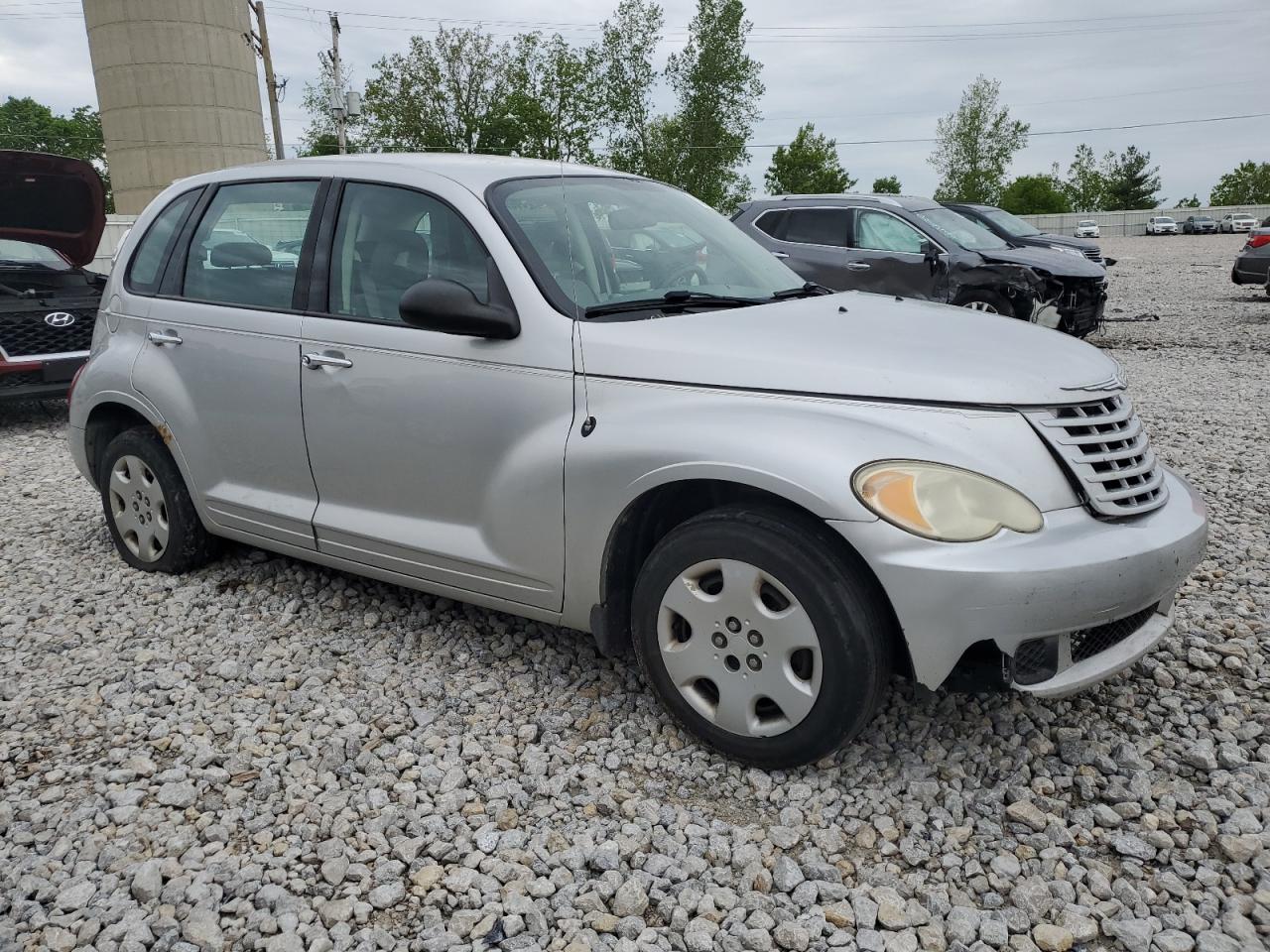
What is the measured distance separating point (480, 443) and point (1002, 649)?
5.58 feet

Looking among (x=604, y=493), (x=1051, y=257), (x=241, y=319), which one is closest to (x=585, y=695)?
(x=604, y=493)

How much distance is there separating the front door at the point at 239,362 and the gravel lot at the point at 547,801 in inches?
21.6

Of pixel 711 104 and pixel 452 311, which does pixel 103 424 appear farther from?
pixel 711 104

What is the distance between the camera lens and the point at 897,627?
2.72 meters

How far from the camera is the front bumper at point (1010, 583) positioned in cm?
250

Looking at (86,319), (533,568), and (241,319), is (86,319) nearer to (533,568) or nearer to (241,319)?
(241,319)

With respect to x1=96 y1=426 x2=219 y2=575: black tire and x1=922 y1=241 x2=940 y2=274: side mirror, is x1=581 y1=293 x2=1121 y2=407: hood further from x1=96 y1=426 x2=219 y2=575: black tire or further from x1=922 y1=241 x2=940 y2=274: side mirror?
x1=922 y1=241 x2=940 y2=274: side mirror

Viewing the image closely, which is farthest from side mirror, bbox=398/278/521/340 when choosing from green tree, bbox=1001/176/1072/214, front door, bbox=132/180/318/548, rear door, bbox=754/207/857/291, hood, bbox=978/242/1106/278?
green tree, bbox=1001/176/1072/214

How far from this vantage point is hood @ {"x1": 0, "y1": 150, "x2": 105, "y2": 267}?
7.71m

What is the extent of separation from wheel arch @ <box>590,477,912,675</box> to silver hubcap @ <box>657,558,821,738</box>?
230mm

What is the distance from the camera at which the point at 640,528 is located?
3.12 m

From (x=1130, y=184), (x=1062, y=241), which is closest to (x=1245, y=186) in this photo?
(x=1130, y=184)

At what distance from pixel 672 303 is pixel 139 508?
9.30 feet

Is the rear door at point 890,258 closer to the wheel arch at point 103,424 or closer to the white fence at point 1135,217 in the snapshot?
the wheel arch at point 103,424
